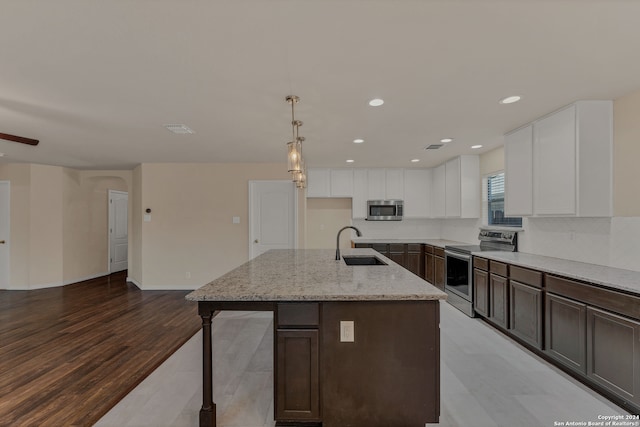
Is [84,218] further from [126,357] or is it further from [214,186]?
[126,357]

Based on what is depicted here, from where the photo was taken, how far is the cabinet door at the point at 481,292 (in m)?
3.51

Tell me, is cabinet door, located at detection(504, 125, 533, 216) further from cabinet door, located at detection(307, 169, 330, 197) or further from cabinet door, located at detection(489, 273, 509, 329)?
cabinet door, located at detection(307, 169, 330, 197)

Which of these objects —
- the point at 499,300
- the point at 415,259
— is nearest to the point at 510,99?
the point at 499,300

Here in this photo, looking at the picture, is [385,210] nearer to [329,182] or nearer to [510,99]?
[329,182]

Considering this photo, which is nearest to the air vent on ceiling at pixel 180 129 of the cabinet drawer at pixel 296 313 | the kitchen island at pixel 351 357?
the kitchen island at pixel 351 357

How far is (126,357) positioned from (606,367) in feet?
13.2

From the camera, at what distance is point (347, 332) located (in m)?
1.81

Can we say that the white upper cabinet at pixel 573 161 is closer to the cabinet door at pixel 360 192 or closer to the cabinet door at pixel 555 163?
the cabinet door at pixel 555 163

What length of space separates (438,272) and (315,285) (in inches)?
142

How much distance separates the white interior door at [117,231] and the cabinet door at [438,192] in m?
7.07

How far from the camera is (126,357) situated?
285cm

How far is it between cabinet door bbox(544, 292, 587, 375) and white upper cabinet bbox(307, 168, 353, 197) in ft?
12.4

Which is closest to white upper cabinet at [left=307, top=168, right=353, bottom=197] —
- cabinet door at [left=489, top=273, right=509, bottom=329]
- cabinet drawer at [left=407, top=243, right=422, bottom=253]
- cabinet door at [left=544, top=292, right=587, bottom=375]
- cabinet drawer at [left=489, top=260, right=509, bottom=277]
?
cabinet drawer at [left=407, top=243, right=422, bottom=253]

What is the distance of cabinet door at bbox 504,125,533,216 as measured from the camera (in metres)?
3.12
